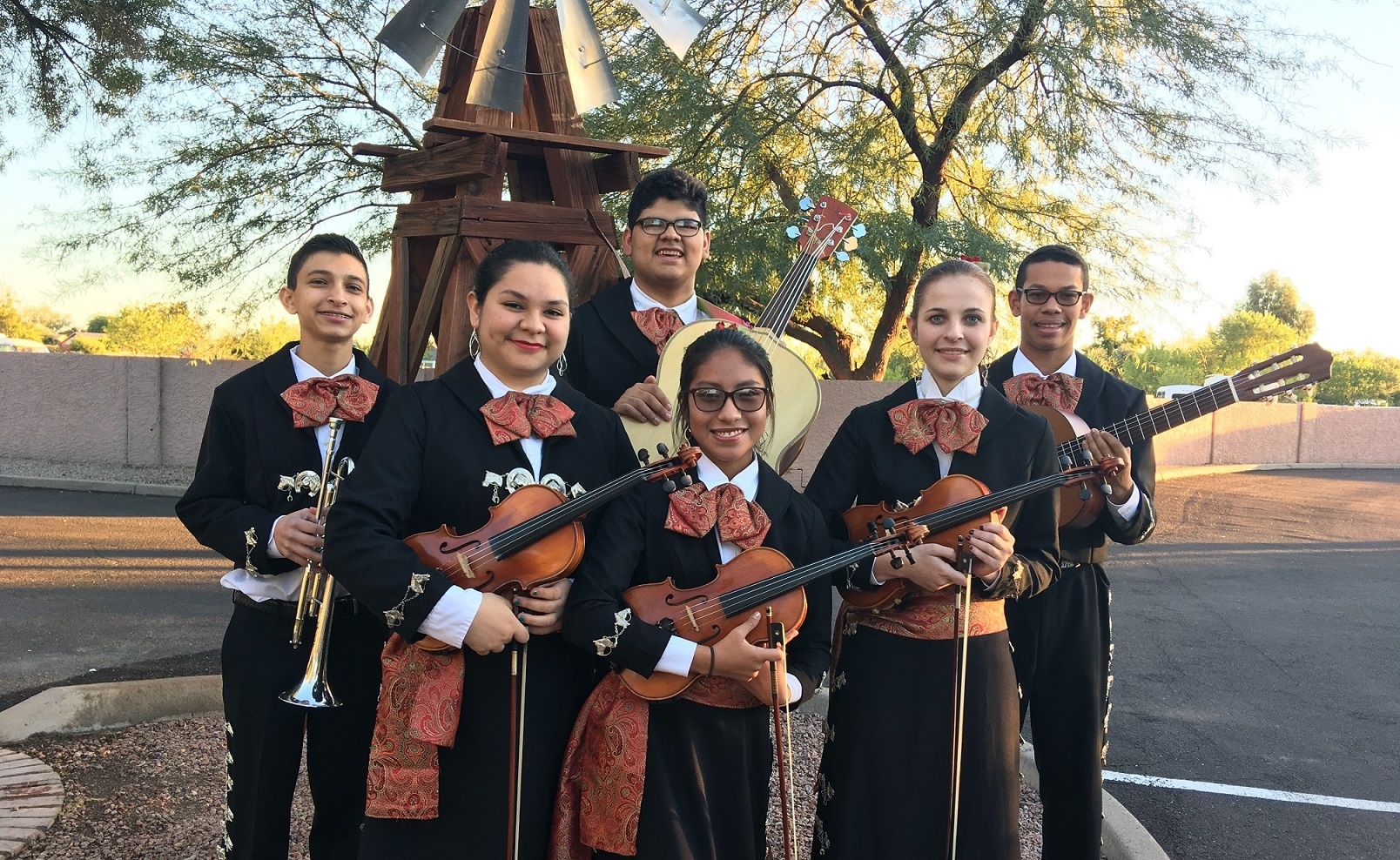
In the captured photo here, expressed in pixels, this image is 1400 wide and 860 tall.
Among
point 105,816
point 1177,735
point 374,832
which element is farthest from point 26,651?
point 1177,735

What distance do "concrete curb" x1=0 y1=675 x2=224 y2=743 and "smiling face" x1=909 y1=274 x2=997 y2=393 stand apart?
4089mm

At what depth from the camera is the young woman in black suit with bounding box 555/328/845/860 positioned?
2.38 m

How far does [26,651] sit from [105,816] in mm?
3002

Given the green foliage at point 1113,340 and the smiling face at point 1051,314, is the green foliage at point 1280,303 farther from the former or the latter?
the smiling face at point 1051,314

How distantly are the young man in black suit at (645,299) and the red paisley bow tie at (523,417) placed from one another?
788mm

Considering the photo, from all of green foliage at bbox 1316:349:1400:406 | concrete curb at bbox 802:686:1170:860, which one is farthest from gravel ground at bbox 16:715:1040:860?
green foliage at bbox 1316:349:1400:406

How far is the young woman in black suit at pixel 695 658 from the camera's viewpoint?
Answer: 93.9 inches

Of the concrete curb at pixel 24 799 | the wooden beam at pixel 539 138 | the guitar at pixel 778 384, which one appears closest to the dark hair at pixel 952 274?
the guitar at pixel 778 384

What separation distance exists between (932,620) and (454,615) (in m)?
1.25

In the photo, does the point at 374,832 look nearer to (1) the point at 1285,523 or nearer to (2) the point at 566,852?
(2) the point at 566,852

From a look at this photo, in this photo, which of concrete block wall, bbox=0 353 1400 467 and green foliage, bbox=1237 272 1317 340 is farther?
green foliage, bbox=1237 272 1317 340

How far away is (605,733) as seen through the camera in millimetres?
2445

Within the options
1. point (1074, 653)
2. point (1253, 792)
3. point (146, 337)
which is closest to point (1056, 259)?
point (1074, 653)

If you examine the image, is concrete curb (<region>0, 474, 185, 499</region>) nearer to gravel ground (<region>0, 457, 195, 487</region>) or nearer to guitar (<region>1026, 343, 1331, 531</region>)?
gravel ground (<region>0, 457, 195, 487</region>)
